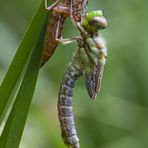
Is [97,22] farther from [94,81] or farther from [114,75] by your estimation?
[114,75]

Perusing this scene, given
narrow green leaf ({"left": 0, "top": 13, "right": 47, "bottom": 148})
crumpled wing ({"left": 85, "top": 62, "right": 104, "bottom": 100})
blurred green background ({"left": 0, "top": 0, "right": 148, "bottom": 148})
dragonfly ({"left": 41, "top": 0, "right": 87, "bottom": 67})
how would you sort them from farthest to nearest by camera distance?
blurred green background ({"left": 0, "top": 0, "right": 148, "bottom": 148})
crumpled wing ({"left": 85, "top": 62, "right": 104, "bottom": 100})
dragonfly ({"left": 41, "top": 0, "right": 87, "bottom": 67})
narrow green leaf ({"left": 0, "top": 13, "right": 47, "bottom": 148})

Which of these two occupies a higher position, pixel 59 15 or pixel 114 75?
pixel 59 15

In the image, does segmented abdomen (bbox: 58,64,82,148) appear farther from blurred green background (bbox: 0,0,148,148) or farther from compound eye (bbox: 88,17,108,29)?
blurred green background (bbox: 0,0,148,148)

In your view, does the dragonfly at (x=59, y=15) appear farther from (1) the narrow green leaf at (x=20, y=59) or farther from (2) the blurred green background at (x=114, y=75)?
(2) the blurred green background at (x=114, y=75)

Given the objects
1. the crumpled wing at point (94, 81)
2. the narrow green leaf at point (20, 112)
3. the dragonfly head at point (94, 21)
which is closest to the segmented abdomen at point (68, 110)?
the crumpled wing at point (94, 81)

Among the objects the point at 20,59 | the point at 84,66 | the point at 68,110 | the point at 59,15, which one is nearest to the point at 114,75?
the point at 84,66

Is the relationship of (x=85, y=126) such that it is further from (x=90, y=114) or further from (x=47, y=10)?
(x=47, y=10)

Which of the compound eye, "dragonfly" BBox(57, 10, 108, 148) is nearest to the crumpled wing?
"dragonfly" BBox(57, 10, 108, 148)
